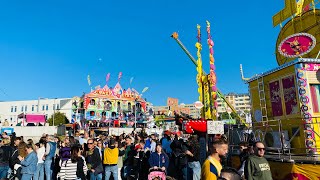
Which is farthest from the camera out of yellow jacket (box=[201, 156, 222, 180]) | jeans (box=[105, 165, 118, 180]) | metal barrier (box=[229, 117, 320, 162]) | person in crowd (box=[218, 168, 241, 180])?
jeans (box=[105, 165, 118, 180])

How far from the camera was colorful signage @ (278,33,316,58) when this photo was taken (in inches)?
424

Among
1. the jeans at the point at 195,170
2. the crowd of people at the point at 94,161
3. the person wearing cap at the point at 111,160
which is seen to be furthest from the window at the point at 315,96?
the person wearing cap at the point at 111,160

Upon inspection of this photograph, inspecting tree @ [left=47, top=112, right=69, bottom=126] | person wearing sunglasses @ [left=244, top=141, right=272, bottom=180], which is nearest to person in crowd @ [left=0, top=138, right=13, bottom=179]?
person wearing sunglasses @ [left=244, top=141, right=272, bottom=180]

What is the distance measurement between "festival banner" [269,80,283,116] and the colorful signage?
1667 millimetres

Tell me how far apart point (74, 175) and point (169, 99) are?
264 feet

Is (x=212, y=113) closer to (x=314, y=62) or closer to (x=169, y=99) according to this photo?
(x=314, y=62)

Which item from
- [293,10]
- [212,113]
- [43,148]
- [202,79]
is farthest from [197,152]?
[202,79]

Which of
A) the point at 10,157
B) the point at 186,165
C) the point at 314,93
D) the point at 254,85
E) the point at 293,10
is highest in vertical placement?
the point at 293,10

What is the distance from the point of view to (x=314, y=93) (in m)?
9.23

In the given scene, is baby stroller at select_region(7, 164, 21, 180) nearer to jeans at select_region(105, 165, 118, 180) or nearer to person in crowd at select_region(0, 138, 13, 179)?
person in crowd at select_region(0, 138, 13, 179)

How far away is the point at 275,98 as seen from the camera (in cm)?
1050

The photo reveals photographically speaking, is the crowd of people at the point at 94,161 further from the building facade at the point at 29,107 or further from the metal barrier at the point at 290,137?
the building facade at the point at 29,107

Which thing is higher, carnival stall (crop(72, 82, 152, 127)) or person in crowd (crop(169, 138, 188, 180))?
carnival stall (crop(72, 82, 152, 127))

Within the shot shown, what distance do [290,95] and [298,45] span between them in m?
2.81
